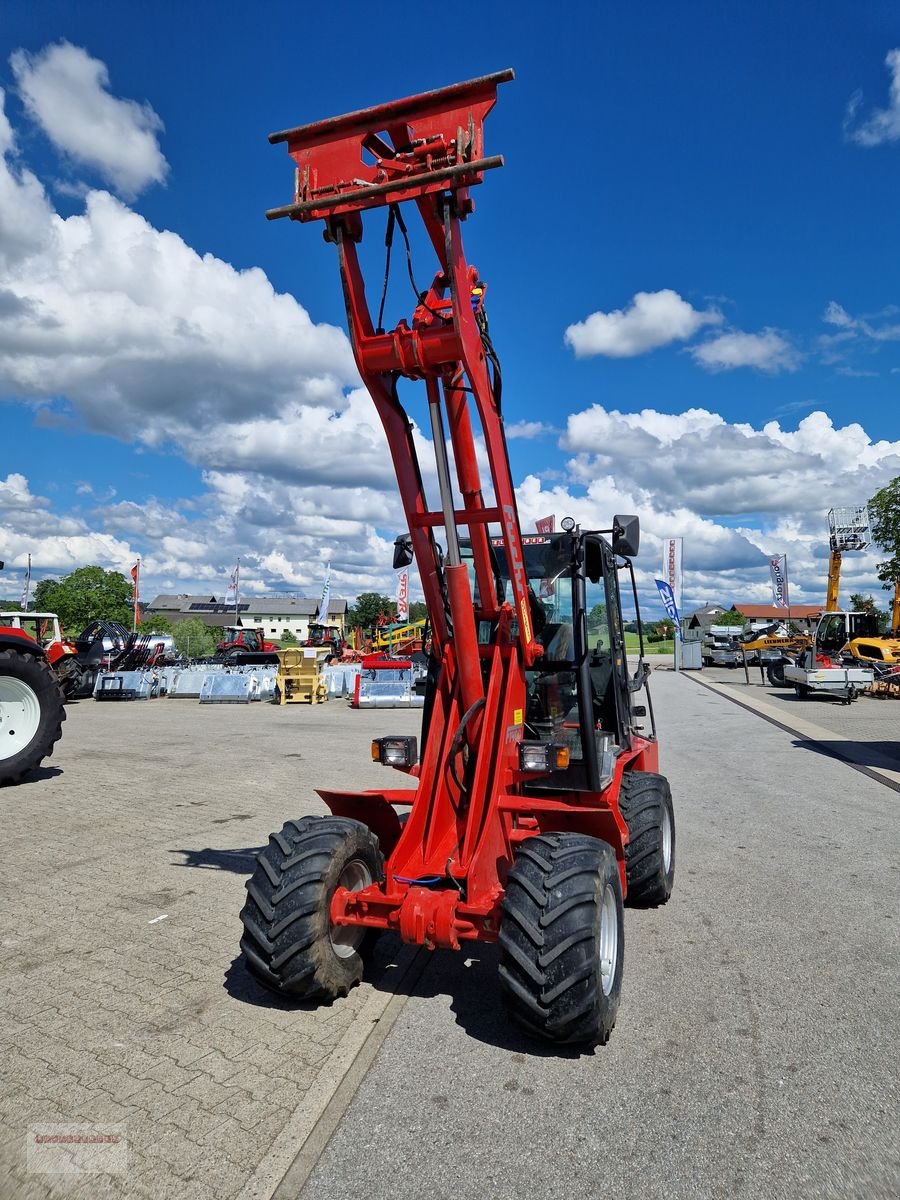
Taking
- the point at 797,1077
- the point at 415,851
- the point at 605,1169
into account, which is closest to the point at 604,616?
the point at 415,851

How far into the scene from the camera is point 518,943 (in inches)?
139

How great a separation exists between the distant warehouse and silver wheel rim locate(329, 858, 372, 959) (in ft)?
384

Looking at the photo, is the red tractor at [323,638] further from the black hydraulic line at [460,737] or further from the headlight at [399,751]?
the black hydraulic line at [460,737]

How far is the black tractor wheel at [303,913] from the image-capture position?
12.5 feet

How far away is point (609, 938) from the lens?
12.7 feet

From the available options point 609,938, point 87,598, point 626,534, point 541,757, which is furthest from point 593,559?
point 87,598

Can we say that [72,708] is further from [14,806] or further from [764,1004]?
[764,1004]

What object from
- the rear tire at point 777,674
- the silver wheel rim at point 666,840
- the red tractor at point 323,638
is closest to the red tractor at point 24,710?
the silver wheel rim at point 666,840

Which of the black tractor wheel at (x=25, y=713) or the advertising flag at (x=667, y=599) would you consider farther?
the advertising flag at (x=667, y=599)

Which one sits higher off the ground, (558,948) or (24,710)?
(24,710)

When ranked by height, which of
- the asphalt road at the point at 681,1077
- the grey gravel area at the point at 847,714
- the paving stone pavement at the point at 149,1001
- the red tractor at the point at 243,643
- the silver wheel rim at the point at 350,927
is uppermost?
the red tractor at the point at 243,643

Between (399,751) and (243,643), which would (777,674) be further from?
(399,751)

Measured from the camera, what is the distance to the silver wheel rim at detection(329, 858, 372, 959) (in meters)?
4.14

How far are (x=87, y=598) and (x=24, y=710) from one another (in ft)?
146
